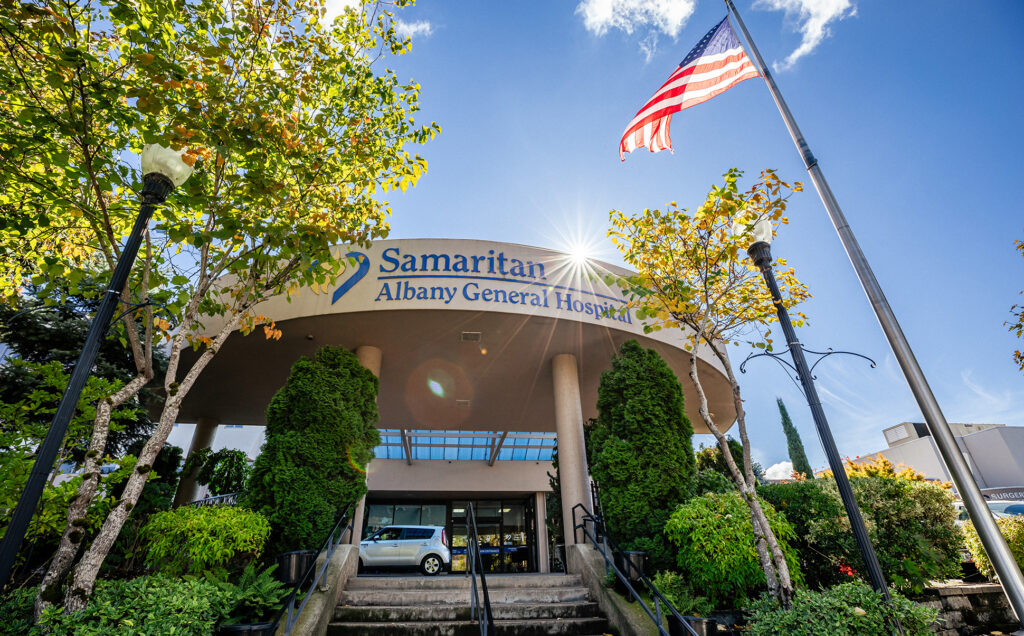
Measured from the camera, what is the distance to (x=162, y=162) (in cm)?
457

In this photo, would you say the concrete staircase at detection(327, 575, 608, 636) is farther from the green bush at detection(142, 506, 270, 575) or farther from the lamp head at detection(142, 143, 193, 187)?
the lamp head at detection(142, 143, 193, 187)

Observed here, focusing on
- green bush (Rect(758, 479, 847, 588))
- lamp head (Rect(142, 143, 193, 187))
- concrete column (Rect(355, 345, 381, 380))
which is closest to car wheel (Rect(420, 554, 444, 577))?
concrete column (Rect(355, 345, 381, 380))

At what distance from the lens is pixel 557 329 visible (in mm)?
10445

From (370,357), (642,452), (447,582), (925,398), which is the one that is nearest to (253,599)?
(447,582)

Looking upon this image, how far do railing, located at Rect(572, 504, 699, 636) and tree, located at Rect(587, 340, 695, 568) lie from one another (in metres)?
0.30

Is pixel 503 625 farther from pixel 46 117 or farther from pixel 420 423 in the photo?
pixel 420 423

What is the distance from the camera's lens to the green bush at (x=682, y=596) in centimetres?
613

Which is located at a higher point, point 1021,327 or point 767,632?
point 1021,327

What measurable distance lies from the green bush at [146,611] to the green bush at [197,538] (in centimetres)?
108

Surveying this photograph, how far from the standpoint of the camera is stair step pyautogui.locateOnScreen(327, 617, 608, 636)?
5.90 metres

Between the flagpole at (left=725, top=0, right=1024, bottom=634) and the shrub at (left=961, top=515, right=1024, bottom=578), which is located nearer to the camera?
the flagpole at (left=725, top=0, right=1024, bottom=634)

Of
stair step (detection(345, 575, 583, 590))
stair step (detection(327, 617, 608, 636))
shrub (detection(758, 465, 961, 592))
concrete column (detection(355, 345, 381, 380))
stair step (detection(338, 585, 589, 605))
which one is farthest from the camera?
concrete column (detection(355, 345, 381, 380))

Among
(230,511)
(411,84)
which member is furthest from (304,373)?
(411,84)

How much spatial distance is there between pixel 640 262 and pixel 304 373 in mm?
6261
